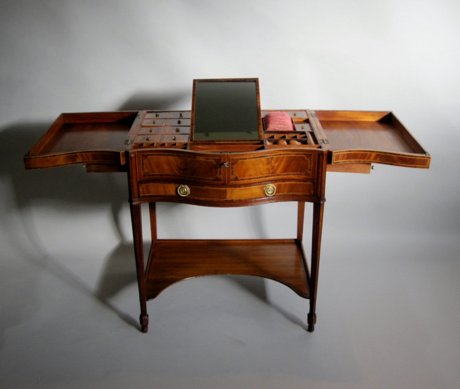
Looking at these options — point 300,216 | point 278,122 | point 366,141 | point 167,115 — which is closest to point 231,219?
point 300,216

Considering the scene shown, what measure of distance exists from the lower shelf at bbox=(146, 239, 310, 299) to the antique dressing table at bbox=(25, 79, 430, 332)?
34 millimetres

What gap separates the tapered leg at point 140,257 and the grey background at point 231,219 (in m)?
0.09

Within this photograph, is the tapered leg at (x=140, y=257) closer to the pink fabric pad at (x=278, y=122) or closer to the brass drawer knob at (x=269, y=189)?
the brass drawer knob at (x=269, y=189)

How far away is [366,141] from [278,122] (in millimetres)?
383

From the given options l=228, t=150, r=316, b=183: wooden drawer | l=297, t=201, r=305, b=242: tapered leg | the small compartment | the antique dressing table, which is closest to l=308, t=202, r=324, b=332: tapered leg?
the antique dressing table

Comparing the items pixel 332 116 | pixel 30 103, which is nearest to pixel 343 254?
pixel 332 116

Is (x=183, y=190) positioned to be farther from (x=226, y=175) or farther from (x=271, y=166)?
(x=271, y=166)

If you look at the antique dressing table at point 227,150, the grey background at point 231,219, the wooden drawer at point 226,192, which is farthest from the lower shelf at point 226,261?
the wooden drawer at point 226,192

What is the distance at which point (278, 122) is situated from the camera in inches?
105

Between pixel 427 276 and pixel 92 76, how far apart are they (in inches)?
79.8

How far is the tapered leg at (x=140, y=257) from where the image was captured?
2578mm

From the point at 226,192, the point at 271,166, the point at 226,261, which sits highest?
the point at 271,166

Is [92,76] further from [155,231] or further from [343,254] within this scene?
[343,254]

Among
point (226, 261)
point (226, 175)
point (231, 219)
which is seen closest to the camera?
point (226, 175)
